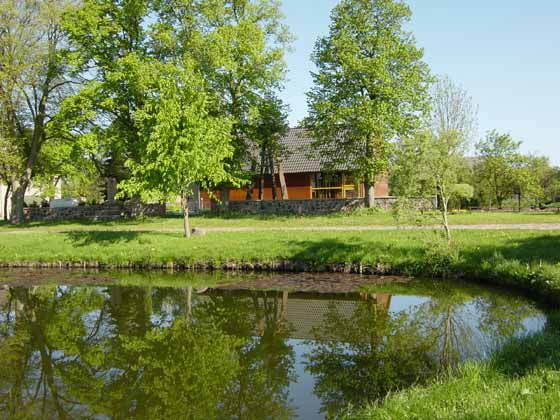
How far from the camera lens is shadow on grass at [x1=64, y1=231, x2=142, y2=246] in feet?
63.5

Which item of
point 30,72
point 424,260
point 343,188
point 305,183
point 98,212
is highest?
point 30,72

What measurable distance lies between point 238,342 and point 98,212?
81.6ft

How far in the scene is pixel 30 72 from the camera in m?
27.4

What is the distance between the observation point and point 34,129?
97.2ft

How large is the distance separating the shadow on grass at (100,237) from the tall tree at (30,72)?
34.0 feet

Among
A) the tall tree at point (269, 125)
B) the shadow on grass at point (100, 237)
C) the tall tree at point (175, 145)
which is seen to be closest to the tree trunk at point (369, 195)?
the tall tree at point (269, 125)

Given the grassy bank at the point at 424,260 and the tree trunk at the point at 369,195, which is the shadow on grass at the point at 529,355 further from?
the tree trunk at the point at 369,195

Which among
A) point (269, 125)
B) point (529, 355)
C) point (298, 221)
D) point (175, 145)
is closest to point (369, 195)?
point (298, 221)

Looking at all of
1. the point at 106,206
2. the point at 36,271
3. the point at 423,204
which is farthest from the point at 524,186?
the point at 36,271

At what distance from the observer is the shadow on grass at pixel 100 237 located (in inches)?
762

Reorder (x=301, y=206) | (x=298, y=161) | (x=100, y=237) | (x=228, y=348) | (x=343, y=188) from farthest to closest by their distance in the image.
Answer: (x=298, y=161) < (x=343, y=188) < (x=301, y=206) < (x=100, y=237) < (x=228, y=348)

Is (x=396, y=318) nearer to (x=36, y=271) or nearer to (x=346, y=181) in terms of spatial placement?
(x=36, y=271)

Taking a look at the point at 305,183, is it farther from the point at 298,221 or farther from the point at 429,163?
the point at 429,163

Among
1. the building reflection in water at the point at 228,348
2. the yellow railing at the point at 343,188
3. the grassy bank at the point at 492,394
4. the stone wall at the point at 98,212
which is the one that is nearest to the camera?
the grassy bank at the point at 492,394
